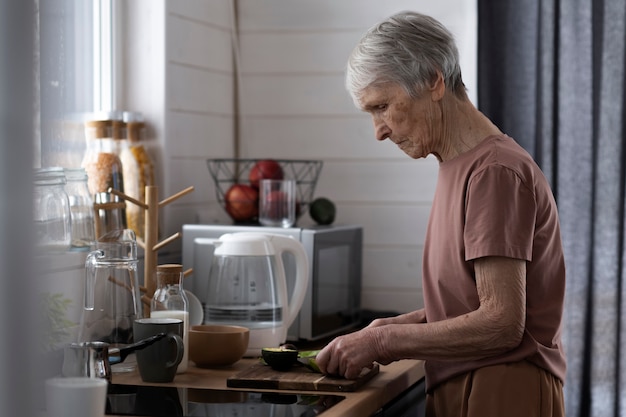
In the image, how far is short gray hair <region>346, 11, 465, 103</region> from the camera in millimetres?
1372

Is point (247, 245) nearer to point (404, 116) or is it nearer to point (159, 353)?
point (159, 353)

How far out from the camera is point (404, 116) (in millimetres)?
1409

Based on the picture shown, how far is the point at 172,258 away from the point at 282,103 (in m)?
0.57

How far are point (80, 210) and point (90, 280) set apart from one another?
0.36 m

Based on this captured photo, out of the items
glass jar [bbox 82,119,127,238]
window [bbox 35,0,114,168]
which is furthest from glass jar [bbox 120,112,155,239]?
window [bbox 35,0,114,168]

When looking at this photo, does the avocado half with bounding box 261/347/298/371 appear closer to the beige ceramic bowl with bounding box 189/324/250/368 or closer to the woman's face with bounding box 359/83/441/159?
the beige ceramic bowl with bounding box 189/324/250/368

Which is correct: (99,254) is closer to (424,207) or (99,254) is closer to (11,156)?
(424,207)

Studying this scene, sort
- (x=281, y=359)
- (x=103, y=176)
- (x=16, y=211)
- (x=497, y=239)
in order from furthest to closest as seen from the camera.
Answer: (x=103, y=176) < (x=281, y=359) < (x=497, y=239) < (x=16, y=211)

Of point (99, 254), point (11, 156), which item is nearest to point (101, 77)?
point (99, 254)

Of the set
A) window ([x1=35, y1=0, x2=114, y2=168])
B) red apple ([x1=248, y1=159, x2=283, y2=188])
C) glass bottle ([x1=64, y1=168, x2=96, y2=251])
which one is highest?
window ([x1=35, y1=0, x2=114, y2=168])

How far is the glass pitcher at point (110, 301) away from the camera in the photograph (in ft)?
4.91

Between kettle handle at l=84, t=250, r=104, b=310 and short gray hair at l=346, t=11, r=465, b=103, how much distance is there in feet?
1.94

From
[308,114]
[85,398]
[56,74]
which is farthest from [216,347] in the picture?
[56,74]

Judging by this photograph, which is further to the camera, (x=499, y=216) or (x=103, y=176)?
(x=103, y=176)
